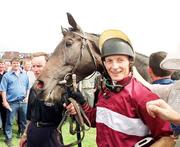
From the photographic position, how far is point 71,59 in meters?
4.39

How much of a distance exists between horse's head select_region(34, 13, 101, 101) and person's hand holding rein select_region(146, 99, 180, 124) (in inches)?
87.9

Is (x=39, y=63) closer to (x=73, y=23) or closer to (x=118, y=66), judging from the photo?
(x=73, y=23)

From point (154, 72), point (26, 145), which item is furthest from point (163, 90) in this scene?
point (26, 145)

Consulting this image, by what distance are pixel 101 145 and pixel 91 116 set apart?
1.67 ft

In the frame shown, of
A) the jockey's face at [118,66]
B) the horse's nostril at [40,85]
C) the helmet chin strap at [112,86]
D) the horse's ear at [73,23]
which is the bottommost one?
the horse's nostril at [40,85]

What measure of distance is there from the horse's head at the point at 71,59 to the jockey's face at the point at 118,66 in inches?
63.5

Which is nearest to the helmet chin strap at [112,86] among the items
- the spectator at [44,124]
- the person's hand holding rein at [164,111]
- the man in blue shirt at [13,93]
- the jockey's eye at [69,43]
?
the person's hand holding rein at [164,111]

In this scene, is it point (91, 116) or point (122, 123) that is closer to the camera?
point (122, 123)

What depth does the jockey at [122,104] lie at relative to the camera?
2.41m

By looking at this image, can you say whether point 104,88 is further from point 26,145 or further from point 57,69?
point 26,145

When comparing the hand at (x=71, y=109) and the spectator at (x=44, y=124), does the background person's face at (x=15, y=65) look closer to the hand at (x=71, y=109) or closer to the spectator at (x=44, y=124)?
the spectator at (x=44, y=124)

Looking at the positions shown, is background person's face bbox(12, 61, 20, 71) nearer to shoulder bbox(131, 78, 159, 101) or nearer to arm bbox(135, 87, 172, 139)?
shoulder bbox(131, 78, 159, 101)

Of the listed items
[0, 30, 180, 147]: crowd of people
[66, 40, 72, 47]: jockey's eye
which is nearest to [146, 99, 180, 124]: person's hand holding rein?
[0, 30, 180, 147]: crowd of people

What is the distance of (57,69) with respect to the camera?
4.34 meters
